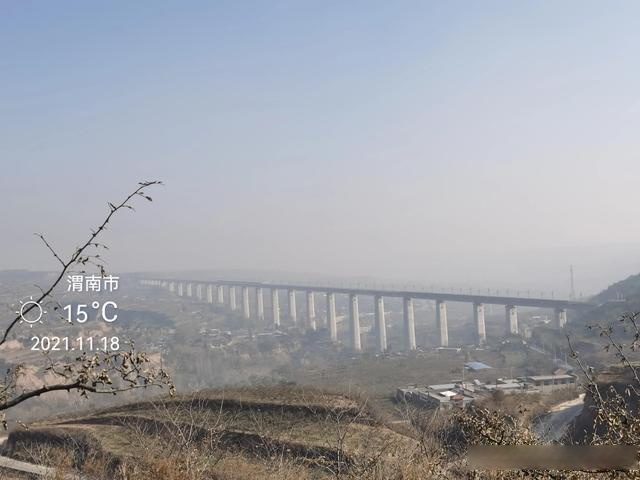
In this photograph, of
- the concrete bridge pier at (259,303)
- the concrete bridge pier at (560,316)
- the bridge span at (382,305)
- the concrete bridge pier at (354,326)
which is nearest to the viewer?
the concrete bridge pier at (560,316)

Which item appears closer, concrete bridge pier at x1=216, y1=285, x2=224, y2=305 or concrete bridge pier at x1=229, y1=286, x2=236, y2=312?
concrete bridge pier at x1=229, y1=286, x2=236, y2=312

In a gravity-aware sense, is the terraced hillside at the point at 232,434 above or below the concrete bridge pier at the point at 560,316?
above

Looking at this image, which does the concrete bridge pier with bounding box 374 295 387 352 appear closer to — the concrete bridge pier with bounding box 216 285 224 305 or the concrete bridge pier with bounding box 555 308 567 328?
the concrete bridge pier with bounding box 555 308 567 328

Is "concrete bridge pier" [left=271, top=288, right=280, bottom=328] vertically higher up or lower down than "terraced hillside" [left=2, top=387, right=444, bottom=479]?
lower down

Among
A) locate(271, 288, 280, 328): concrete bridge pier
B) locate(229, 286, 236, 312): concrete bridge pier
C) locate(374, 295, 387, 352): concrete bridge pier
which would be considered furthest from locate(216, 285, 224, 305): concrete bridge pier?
locate(374, 295, 387, 352): concrete bridge pier

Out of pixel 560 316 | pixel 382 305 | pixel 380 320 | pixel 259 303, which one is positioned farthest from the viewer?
pixel 259 303

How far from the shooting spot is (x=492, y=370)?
134ft

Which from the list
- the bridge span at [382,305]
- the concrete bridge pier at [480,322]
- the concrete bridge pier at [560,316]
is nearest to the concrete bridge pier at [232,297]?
the bridge span at [382,305]

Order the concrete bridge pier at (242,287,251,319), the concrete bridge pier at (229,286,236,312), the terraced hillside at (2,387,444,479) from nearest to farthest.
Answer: the terraced hillside at (2,387,444,479)
the concrete bridge pier at (242,287,251,319)
the concrete bridge pier at (229,286,236,312)

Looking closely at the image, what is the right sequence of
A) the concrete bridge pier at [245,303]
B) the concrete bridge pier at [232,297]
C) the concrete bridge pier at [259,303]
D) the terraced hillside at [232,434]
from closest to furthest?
1. the terraced hillside at [232,434]
2. the concrete bridge pier at [259,303]
3. the concrete bridge pier at [245,303]
4. the concrete bridge pier at [232,297]

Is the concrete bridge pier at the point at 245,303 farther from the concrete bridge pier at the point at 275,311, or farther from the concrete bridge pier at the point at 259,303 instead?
the concrete bridge pier at the point at 275,311

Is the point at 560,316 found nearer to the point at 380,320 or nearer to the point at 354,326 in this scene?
the point at 380,320

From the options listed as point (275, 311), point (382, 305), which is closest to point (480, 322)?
point (382, 305)

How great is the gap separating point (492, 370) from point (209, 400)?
27034 mm
